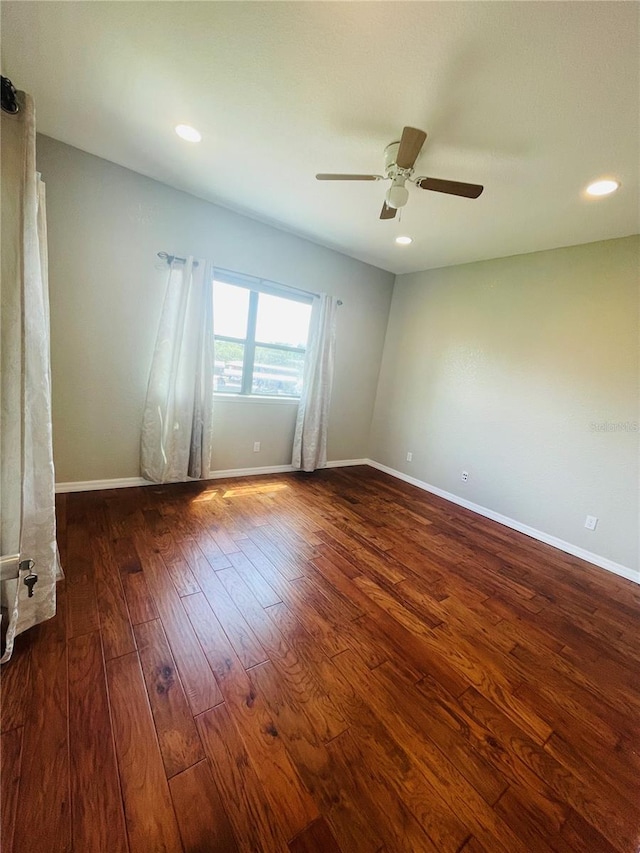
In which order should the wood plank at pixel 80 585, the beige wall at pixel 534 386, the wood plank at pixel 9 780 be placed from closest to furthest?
the wood plank at pixel 9 780 → the wood plank at pixel 80 585 → the beige wall at pixel 534 386

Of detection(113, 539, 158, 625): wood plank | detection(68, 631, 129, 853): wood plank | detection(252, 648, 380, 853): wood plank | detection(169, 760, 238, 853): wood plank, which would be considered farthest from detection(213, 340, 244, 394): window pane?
detection(169, 760, 238, 853): wood plank

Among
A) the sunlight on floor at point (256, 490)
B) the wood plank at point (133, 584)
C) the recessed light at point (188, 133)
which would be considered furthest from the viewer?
the sunlight on floor at point (256, 490)

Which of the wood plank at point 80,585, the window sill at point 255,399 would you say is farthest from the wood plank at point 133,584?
the window sill at point 255,399

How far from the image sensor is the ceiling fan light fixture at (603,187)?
1793 millimetres

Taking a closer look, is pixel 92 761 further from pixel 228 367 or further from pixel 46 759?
pixel 228 367

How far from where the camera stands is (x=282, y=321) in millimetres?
3420

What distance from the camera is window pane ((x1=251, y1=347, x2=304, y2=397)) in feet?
11.1

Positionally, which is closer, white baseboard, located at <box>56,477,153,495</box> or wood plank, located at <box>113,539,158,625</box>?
wood plank, located at <box>113,539,158,625</box>

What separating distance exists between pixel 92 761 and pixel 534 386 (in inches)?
144

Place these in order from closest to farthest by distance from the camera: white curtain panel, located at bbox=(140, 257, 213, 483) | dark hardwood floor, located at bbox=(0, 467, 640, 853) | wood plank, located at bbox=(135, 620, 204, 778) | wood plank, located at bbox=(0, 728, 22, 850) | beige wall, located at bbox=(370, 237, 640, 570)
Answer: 1. wood plank, located at bbox=(0, 728, 22, 850)
2. dark hardwood floor, located at bbox=(0, 467, 640, 853)
3. wood plank, located at bbox=(135, 620, 204, 778)
4. beige wall, located at bbox=(370, 237, 640, 570)
5. white curtain panel, located at bbox=(140, 257, 213, 483)

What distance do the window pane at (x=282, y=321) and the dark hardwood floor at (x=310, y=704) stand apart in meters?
2.10

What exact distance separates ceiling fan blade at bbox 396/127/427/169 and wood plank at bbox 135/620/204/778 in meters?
2.50

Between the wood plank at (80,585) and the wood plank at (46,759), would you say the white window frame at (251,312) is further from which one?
the wood plank at (46,759)

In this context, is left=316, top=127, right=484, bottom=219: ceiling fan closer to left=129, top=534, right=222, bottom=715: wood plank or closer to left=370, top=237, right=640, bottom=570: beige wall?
left=370, top=237, right=640, bottom=570: beige wall
